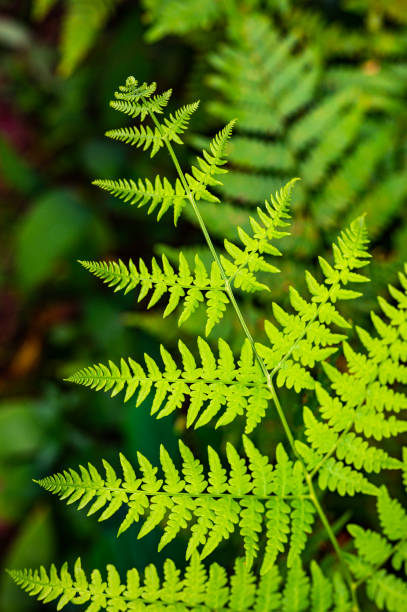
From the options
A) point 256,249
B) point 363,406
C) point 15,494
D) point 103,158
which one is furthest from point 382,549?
point 103,158

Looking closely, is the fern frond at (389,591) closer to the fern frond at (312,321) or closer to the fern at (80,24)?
the fern frond at (312,321)

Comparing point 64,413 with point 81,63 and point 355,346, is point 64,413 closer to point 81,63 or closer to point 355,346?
point 355,346

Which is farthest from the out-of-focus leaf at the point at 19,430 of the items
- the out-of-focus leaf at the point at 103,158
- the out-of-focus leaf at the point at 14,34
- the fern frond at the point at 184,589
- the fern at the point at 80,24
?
the out-of-focus leaf at the point at 14,34

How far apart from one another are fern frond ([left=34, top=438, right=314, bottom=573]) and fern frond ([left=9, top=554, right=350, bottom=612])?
51 mm

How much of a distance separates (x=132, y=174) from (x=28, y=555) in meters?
1.60

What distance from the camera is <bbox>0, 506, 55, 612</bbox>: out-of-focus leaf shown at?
1.95 m

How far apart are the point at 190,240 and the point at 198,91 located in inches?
20.8

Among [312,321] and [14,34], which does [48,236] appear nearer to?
[14,34]

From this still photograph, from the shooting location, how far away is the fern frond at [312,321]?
0.69 metres

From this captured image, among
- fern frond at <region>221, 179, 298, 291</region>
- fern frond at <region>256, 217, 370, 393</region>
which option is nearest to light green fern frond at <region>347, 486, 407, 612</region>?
→ fern frond at <region>256, 217, 370, 393</region>

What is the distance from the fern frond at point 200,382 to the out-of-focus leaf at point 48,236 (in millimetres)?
1874

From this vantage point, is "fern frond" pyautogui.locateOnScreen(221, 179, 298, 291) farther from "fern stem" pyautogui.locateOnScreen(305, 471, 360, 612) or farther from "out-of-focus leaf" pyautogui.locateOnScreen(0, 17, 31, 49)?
"out-of-focus leaf" pyautogui.locateOnScreen(0, 17, 31, 49)

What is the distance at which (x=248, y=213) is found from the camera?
1.35 metres

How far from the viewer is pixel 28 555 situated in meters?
1.96
